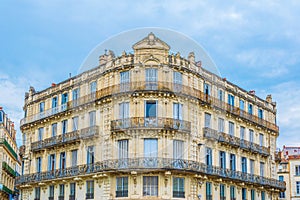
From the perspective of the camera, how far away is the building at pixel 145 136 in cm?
3762

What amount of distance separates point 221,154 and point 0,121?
2857 cm

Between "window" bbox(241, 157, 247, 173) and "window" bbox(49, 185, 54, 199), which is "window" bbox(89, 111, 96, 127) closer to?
"window" bbox(49, 185, 54, 199)

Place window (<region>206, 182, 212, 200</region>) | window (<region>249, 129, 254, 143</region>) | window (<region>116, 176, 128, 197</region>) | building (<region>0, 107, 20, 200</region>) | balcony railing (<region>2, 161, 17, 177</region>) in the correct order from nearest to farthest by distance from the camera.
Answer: window (<region>116, 176, 128, 197</region>), window (<region>206, 182, 212, 200</region>), window (<region>249, 129, 254, 143</region>), building (<region>0, 107, 20, 200</region>), balcony railing (<region>2, 161, 17, 177</region>)

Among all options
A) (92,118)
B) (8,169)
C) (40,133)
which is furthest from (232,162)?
(8,169)

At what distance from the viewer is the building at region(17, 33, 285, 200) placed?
123 ft

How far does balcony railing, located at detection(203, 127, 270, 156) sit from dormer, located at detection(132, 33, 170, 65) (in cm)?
676

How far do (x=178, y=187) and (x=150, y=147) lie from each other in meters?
3.54

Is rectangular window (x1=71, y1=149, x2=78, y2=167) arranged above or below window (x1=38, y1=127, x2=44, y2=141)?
below

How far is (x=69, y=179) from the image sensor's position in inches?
1635

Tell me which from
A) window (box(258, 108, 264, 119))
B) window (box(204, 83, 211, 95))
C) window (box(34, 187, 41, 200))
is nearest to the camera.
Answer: window (box(204, 83, 211, 95))

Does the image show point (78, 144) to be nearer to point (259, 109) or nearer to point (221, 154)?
point (221, 154)

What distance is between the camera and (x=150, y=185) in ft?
122

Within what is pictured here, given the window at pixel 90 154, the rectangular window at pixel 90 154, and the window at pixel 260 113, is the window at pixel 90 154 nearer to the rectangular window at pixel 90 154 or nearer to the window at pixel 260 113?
the rectangular window at pixel 90 154

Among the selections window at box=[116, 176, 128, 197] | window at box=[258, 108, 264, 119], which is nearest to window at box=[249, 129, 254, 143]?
window at box=[258, 108, 264, 119]
